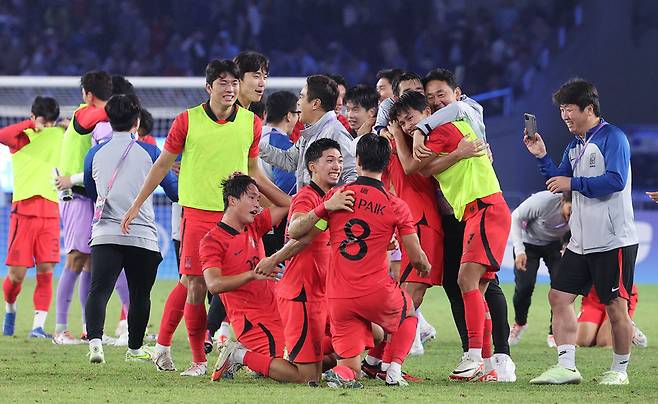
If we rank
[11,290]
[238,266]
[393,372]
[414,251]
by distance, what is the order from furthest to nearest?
1. [11,290]
2. [238,266]
3. [393,372]
4. [414,251]

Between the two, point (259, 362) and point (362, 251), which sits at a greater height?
point (362, 251)

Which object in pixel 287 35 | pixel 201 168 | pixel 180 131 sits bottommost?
pixel 201 168

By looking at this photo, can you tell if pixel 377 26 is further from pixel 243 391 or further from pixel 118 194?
pixel 243 391

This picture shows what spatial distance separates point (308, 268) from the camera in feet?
22.9

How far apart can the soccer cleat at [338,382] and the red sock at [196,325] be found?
3.60 ft

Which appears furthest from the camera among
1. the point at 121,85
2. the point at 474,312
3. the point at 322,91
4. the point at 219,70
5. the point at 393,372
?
the point at 121,85

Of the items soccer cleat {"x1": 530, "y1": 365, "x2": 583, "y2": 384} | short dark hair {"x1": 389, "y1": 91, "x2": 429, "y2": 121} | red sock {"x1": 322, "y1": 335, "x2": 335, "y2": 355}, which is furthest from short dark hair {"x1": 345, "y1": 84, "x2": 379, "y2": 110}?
soccer cleat {"x1": 530, "y1": 365, "x2": 583, "y2": 384}

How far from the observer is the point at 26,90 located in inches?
679

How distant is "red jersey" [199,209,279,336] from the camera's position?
273 inches

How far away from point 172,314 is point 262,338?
2.94 feet

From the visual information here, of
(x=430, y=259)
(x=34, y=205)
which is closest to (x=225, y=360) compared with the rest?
(x=430, y=259)

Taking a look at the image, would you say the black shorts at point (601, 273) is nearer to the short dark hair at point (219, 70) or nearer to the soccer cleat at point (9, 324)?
the short dark hair at point (219, 70)

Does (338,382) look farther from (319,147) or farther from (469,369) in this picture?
(319,147)

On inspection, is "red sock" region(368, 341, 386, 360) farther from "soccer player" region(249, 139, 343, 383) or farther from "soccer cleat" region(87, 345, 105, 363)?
"soccer cleat" region(87, 345, 105, 363)
